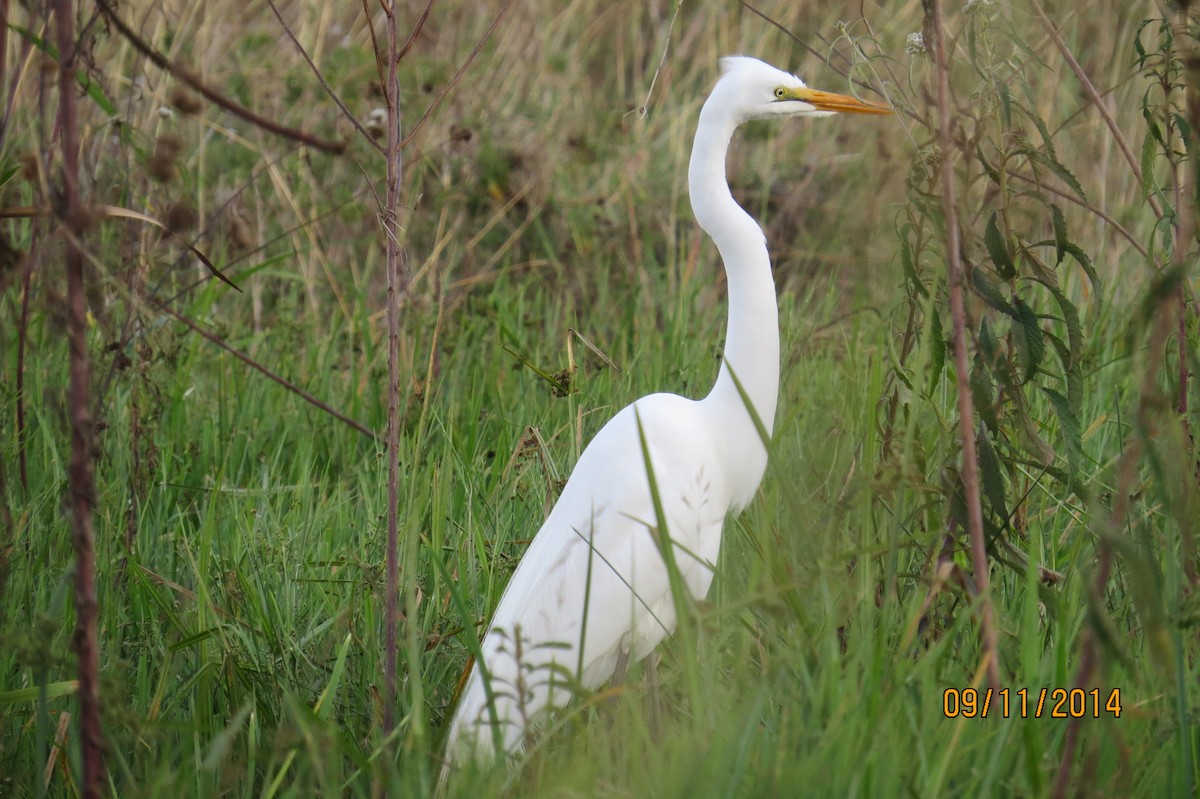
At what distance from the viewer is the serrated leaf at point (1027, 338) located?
63.4 inches

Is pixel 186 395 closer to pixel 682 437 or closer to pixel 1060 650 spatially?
pixel 682 437

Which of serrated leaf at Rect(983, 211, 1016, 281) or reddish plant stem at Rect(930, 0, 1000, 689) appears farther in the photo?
serrated leaf at Rect(983, 211, 1016, 281)

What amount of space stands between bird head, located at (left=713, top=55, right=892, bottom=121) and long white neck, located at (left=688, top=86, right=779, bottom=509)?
0.04 m

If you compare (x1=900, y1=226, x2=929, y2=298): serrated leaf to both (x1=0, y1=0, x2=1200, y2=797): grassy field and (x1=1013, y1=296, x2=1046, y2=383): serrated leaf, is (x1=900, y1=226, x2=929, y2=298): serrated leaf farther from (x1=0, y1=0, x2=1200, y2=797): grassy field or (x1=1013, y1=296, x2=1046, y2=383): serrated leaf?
(x1=1013, y1=296, x2=1046, y2=383): serrated leaf

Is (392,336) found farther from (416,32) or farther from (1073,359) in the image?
(1073,359)

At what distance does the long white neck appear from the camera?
197 cm

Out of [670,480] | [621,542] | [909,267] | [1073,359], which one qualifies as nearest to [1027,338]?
[1073,359]

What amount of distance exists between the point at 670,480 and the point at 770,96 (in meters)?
0.69

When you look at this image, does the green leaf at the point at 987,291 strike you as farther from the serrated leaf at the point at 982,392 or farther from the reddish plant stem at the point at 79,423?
the reddish plant stem at the point at 79,423

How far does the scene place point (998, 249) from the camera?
1.61 meters

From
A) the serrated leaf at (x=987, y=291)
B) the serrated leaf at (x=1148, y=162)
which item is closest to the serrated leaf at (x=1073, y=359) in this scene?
the serrated leaf at (x=987, y=291)

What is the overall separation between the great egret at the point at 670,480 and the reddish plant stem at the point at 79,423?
0.79 metres

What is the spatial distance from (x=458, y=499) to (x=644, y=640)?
0.75 m
